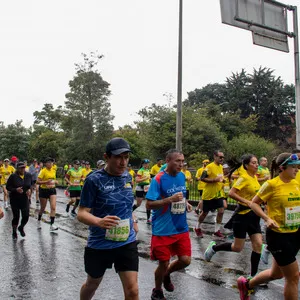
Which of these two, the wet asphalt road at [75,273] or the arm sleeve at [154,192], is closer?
the arm sleeve at [154,192]

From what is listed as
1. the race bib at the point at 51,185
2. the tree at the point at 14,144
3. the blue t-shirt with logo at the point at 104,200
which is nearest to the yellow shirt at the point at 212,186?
the race bib at the point at 51,185

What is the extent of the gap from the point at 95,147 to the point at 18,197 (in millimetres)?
28715

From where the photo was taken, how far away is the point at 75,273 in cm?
632

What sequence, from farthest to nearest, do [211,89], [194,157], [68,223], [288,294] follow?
[211,89], [194,157], [68,223], [288,294]

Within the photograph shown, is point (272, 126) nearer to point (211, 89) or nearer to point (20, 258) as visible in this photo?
point (211, 89)

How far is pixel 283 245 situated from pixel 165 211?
1.46m

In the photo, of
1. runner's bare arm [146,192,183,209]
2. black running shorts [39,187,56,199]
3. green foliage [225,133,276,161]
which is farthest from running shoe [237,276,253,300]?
green foliage [225,133,276,161]

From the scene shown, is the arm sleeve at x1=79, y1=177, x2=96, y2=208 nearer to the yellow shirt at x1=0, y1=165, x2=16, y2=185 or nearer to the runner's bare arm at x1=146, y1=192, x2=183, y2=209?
the runner's bare arm at x1=146, y1=192, x2=183, y2=209

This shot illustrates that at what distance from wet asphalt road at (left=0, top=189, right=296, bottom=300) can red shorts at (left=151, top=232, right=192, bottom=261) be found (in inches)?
24.0

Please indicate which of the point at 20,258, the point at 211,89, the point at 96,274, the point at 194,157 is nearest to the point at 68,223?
the point at 20,258

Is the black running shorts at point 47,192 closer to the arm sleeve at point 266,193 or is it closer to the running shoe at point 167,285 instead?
the running shoe at point 167,285

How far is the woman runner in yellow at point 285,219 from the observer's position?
4.17 m

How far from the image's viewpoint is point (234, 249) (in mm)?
5965

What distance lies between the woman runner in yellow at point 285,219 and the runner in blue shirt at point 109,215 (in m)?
1.54
